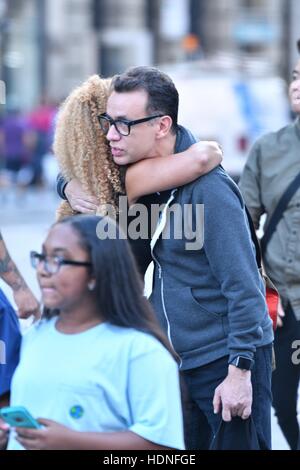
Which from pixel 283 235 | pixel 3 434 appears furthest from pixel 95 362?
pixel 283 235

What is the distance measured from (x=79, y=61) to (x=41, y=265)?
27299 millimetres

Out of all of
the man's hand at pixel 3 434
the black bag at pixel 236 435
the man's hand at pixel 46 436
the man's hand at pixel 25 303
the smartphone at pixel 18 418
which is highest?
the smartphone at pixel 18 418

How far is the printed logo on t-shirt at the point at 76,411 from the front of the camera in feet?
10.8

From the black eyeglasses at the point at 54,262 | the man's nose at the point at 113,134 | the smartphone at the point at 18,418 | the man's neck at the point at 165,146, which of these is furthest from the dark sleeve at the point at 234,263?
the smartphone at the point at 18,418

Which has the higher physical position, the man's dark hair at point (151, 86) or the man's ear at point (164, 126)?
the man's dark hair at point (151, 86)

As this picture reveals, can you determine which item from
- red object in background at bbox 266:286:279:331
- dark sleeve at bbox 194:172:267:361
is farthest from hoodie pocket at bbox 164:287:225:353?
red object in background at bbox 266:286:279:331

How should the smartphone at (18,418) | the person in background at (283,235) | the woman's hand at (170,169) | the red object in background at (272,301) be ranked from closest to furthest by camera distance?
the smartphone at (18,418) < the woman's hand at (170,169) < the red object in background at (272,301) < the person in background at (283,235)

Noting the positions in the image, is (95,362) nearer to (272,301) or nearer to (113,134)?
(113,134)

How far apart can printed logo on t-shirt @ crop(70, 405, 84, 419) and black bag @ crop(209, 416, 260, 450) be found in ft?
2.83

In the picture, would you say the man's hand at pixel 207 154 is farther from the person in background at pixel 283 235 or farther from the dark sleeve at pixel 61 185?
the person in background at pixel 283 235

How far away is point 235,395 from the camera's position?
13.1 ft

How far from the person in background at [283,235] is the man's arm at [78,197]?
127 cm

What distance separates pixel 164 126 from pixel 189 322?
646 millimetres

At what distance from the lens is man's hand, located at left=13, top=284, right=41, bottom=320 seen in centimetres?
436
